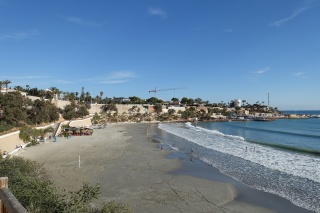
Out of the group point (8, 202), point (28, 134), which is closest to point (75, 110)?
point (28, 134)

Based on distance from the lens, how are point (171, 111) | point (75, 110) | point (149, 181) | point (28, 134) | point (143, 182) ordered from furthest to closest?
point (171, 111) → point (75, 110) → point (28, 134) → point (149, 181) → point (143, 182)

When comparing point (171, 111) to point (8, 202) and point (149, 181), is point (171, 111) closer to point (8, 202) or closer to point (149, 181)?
point (149, 181)

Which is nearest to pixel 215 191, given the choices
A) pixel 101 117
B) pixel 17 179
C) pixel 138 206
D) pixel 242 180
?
pixel 242 180

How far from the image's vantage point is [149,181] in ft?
58.3

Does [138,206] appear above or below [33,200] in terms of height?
below

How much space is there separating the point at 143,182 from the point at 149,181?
0.51 metres

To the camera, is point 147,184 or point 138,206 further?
point 147,184

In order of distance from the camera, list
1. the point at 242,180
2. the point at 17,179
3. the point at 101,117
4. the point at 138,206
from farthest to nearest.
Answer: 1. the point at 101,117
2. the point at 242,180
3. the point at 138,206
4. the point at 17,179

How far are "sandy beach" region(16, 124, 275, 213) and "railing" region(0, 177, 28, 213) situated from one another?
9.36 m

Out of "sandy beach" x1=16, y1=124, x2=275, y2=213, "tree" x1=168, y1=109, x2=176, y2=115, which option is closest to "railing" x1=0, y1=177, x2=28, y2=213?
"sandy beach" x1=16, y1=124, x2=275, y2=213

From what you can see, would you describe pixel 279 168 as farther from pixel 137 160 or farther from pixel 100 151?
pixel 100 151

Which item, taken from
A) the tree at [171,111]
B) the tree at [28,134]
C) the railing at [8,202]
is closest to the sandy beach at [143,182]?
the tree at [28,134]

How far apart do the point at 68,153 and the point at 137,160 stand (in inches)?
309

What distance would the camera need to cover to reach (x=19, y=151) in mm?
27094
